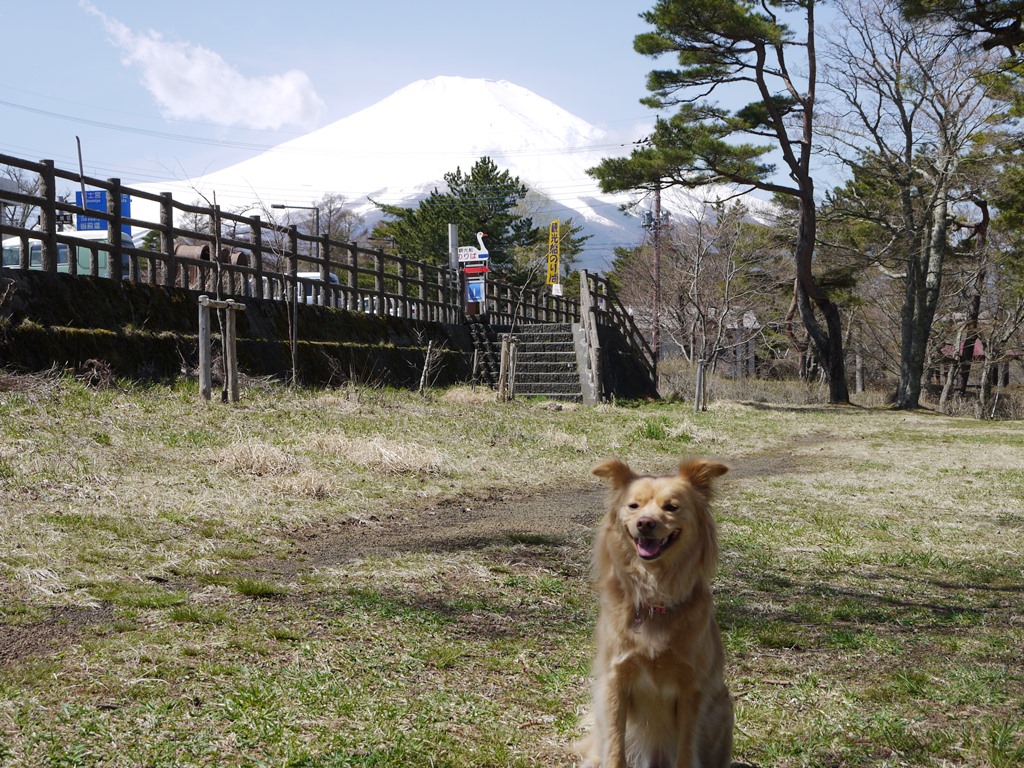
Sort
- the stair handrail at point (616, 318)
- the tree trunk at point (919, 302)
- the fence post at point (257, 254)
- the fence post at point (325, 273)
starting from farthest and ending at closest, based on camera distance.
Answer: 1. the tree trunk at point (919, 302)
2. the stair handrail at point (616, 318)
3. the fence post at point (325, 273)
4. the fence post at point (257, 254)

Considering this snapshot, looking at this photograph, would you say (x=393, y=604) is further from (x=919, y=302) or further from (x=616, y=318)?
(x=919, y=302)

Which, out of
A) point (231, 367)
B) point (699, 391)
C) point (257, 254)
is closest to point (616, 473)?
point (231, 367)

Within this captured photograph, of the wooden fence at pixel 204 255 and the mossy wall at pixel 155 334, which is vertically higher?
the wooden fence at pixel 204 255

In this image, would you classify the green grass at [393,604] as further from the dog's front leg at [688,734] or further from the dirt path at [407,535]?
the dog's front leg at [688,734]

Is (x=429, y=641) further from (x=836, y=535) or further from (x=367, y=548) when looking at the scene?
(x=836, y=535)

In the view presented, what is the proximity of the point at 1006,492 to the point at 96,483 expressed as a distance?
30.9 feet

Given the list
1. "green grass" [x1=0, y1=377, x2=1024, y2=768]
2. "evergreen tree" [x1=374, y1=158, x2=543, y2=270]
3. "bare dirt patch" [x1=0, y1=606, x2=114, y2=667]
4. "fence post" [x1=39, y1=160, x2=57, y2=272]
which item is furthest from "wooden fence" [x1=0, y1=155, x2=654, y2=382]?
"evergreen tree" [x1=374, y1=158, x2=543, y2=270]

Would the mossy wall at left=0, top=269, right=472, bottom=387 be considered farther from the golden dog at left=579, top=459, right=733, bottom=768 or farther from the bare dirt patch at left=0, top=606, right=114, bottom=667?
the golden dog at left=579, top=459, right=733, bottom=768

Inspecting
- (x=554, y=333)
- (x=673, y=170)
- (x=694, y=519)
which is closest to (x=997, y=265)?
(x=673, y=170)

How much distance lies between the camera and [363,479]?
8.83m

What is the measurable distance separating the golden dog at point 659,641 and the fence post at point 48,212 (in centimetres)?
1090

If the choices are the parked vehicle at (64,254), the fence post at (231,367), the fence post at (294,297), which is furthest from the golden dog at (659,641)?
the parked vehicle at (64,254)

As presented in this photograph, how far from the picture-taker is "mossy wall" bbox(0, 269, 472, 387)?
11281 millimetres

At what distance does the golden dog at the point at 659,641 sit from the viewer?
3.01 m
